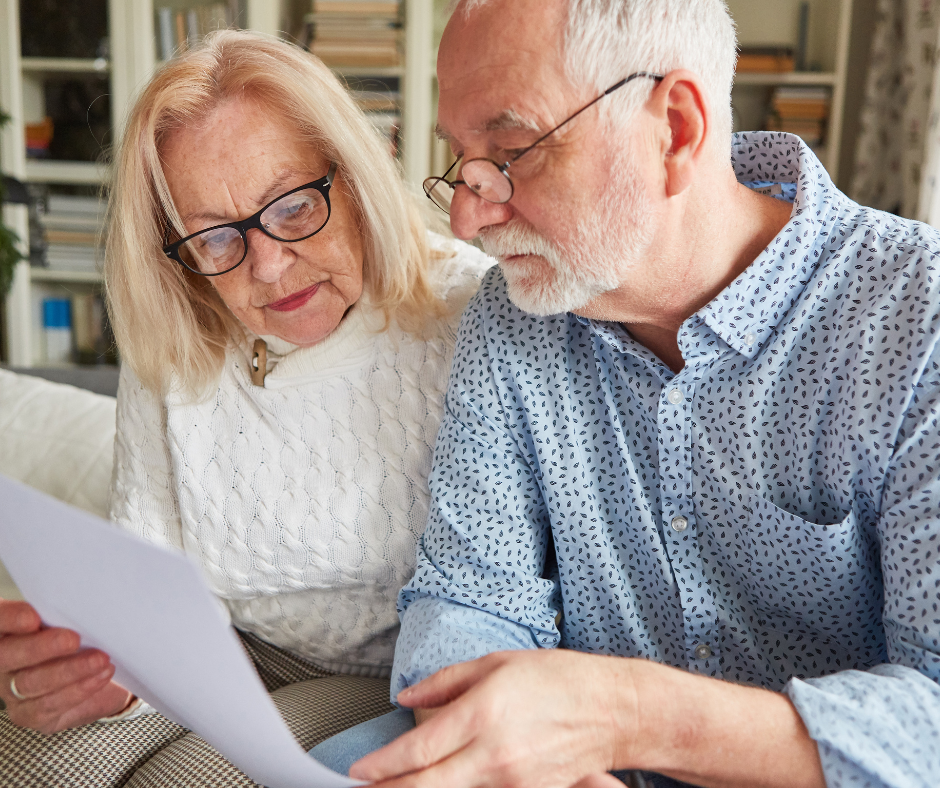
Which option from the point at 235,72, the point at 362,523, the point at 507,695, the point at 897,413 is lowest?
the point at 362,523

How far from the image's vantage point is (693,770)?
79 cm

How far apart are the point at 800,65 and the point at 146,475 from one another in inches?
123

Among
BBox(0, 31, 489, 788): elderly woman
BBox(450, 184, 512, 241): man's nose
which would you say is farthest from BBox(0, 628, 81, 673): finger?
BBox(450, 184, 512, 241): man's nose

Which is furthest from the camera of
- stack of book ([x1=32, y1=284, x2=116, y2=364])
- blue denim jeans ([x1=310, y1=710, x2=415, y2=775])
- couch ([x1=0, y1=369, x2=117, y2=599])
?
stack of book ([x1=32, y1=284, x2=116, y2=364])

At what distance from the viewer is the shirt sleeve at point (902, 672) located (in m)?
0.74

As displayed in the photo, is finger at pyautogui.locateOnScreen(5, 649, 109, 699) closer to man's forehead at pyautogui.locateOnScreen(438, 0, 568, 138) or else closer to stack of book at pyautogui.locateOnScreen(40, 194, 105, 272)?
man's forehead at pyautogui.locateOnScreen(438, 0, 568, 138)

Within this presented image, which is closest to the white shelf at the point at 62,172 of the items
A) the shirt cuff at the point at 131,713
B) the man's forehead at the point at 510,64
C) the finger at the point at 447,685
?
the shirt cuff at the point at 131,713

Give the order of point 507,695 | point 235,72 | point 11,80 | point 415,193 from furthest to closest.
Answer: point 11,80 → point 415,193 → point 235,72 → point 507,695

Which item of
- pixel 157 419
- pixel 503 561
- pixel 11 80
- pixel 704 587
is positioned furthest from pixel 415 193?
pixel 11 80

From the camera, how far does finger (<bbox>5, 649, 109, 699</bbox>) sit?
94 cm

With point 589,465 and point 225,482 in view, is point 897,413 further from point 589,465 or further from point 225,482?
point 225,482

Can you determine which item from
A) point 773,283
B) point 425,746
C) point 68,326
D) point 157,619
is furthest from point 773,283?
point 68,326

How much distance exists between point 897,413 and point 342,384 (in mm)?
727

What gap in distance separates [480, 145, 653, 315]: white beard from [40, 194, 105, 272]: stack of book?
305 cm
